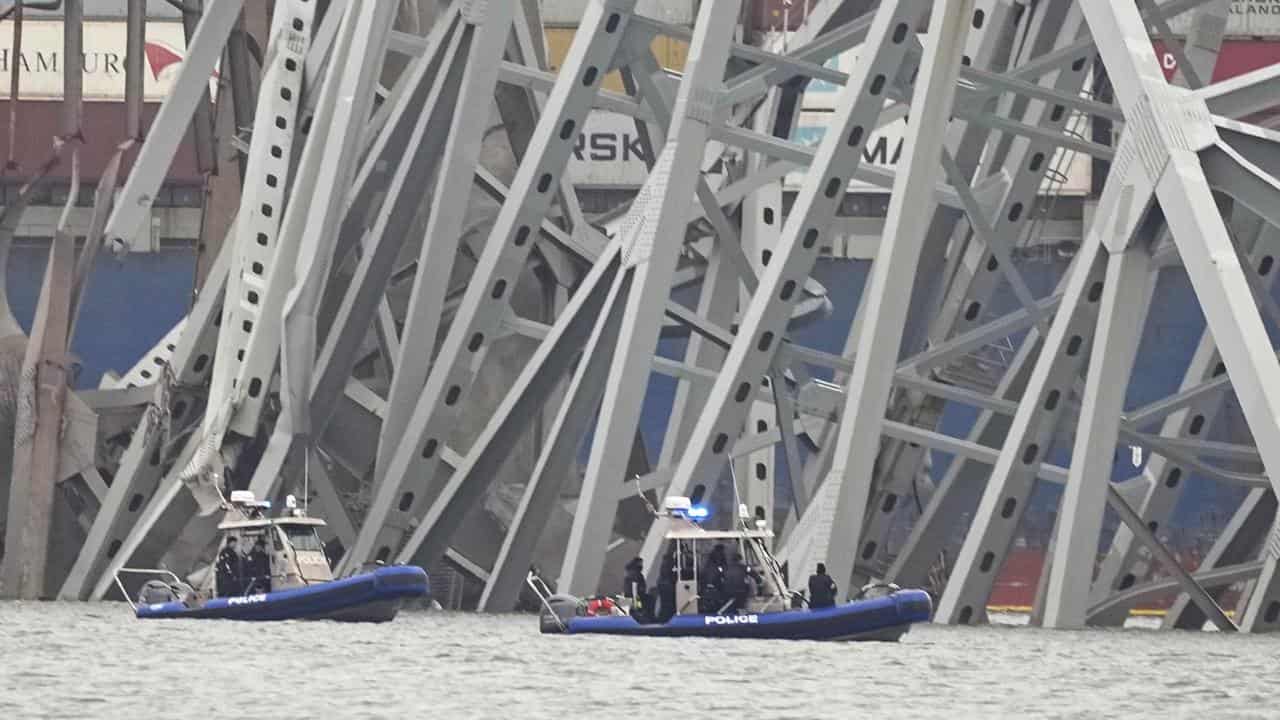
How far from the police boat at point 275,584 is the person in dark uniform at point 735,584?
519 cm

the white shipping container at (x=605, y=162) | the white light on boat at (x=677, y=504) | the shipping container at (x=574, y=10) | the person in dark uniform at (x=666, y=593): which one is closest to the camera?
the white light on boat at (x=677, y=504)

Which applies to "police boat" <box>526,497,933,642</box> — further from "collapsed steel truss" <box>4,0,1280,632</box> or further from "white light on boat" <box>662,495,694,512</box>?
"collapsed steel truss" <box>4,0,1280,632</box>

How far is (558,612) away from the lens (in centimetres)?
3884

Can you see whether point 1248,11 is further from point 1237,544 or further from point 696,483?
point 696,483

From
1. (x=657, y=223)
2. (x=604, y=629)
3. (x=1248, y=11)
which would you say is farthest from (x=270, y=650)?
(x=1248, y=11)

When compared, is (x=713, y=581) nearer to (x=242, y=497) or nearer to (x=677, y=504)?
(x=677, y=504)

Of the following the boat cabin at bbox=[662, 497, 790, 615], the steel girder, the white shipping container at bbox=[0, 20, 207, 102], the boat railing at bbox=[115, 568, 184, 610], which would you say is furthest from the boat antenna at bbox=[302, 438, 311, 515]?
the white shipping container at bbox=[0, 20, 207, 102]

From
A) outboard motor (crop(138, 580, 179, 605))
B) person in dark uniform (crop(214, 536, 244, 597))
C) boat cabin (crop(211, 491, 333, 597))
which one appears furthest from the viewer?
outboard motor (crop(138, 580, 179, 605))

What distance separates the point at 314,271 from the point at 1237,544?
1361 centimetres

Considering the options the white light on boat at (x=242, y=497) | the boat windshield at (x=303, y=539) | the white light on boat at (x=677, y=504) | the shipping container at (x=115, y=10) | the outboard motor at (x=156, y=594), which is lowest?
the outboard motor at (x=156, y=594)

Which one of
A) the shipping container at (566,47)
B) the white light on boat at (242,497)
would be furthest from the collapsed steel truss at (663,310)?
the shipping container at (566,47)

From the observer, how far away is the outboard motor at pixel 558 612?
38.8 meters

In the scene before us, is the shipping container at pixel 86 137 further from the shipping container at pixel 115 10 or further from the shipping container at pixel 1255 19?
the shipping container at pixel 1255 19

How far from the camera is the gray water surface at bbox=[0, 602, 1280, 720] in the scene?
26.7 metres
